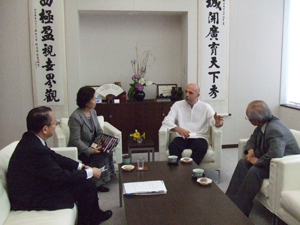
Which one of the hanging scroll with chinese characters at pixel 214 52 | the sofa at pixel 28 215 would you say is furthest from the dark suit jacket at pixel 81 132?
the hanging scroll with chinese characters at pixel 214 52

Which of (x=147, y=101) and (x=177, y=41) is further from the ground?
(x=177, y=41)

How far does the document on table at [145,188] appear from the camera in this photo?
2.31 metres

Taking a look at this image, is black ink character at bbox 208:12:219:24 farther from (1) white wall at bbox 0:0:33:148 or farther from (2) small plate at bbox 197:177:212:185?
(2) small plate at bbox 197:177:212:185

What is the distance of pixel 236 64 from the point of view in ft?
16.3

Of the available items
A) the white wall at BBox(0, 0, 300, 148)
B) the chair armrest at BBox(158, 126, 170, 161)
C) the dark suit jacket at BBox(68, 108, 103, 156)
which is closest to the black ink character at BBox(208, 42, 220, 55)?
the white wall at BBox(0, 0, 300, 148)

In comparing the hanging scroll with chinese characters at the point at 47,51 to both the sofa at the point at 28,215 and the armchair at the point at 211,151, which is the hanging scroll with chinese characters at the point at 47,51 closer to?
the armchair at the point at 211,151

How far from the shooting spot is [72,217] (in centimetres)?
216

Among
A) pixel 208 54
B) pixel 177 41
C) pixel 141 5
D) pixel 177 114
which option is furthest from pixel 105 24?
pixel 177 114

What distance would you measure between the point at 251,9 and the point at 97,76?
265cm

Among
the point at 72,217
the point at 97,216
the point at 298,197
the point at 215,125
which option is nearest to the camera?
the point at 72,217

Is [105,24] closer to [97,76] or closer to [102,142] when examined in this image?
[97,76]

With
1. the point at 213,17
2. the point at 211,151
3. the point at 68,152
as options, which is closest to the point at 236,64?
the point at 213,17

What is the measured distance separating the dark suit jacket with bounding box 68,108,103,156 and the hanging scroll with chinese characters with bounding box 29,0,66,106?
139 centimetres

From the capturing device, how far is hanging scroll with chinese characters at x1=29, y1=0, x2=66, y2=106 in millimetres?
4449
